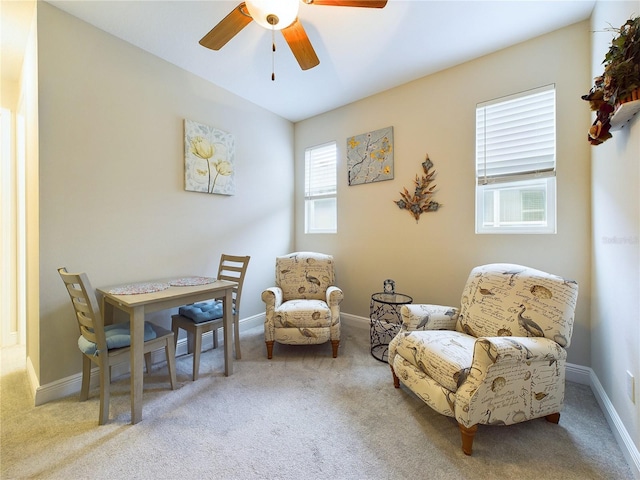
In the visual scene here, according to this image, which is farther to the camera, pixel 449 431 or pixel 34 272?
pixel 34 272

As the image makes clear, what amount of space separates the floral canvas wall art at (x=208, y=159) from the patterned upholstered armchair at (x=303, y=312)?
124 centimetres

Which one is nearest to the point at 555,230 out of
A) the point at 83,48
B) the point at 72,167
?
the point at 72,167

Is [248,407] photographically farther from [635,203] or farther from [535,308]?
[635,203]

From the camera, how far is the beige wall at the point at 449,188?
209 centimetres

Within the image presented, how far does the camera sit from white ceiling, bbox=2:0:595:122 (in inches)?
76.4

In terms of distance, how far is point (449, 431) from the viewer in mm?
1595

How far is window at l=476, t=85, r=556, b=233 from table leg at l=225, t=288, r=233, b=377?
2.31m

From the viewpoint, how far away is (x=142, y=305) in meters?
1.70

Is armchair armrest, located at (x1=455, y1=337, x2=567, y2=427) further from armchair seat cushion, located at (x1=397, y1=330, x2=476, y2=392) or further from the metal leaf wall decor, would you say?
the metal leaf wall decor

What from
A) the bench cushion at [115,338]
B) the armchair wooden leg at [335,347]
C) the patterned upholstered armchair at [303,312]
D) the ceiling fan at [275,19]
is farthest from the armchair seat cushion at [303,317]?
the ceiling fan at [275,19]

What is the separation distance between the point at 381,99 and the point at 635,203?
2396 mm

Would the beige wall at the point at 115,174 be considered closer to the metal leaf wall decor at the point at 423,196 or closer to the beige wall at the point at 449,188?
the beige wall at the point at 449,188

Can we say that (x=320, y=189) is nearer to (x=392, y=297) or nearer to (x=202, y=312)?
(x=392, y=297)

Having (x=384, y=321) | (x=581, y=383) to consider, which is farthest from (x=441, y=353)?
(x=581, y=383)
